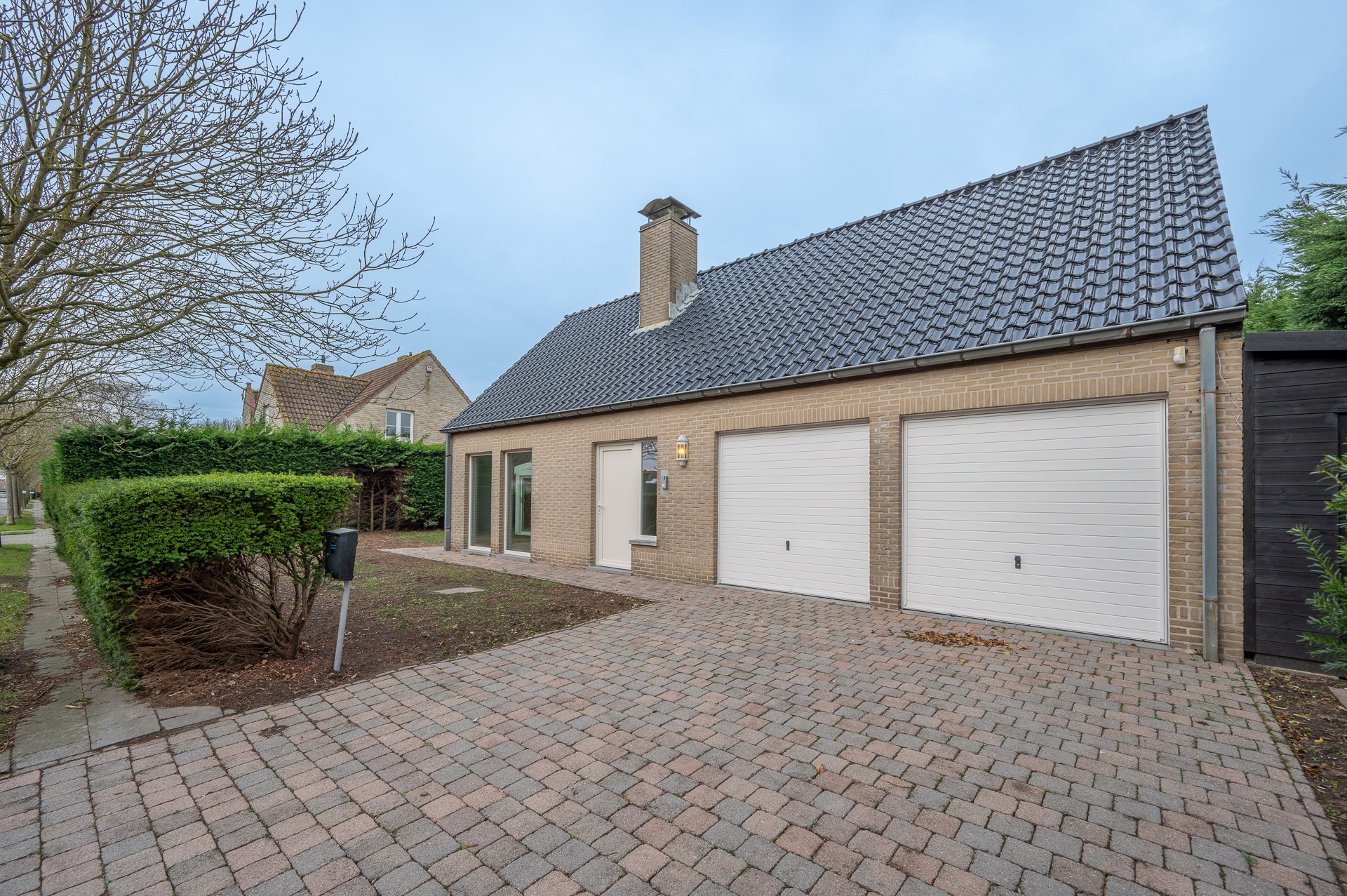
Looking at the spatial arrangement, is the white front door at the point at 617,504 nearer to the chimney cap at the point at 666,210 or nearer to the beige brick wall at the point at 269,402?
the chimney cap at the point at 666,210

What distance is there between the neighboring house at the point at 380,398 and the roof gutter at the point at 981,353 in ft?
48.4

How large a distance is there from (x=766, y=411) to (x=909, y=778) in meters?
5.48

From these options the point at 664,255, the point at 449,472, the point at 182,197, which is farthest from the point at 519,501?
the point at 182,197

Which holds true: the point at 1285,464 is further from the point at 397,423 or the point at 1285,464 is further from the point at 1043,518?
the point at 397,423

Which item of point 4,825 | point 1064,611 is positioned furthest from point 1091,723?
point 4,825

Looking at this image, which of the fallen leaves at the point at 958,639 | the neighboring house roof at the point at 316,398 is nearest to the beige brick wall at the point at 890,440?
the fallen leaves at the point at 958,639

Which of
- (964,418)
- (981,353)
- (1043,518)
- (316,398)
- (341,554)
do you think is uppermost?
(316,398)

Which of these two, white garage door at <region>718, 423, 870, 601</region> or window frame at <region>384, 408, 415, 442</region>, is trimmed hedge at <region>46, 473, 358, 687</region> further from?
window frame at <region>384, 408, 415, 442</region>

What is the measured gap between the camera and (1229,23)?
10586 millimetres

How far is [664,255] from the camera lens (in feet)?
38.2

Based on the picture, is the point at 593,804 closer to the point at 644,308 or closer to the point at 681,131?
the point at 644,308

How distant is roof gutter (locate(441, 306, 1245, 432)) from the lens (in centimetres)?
505

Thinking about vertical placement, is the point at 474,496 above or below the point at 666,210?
below

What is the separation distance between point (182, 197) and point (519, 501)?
825 centimetres
